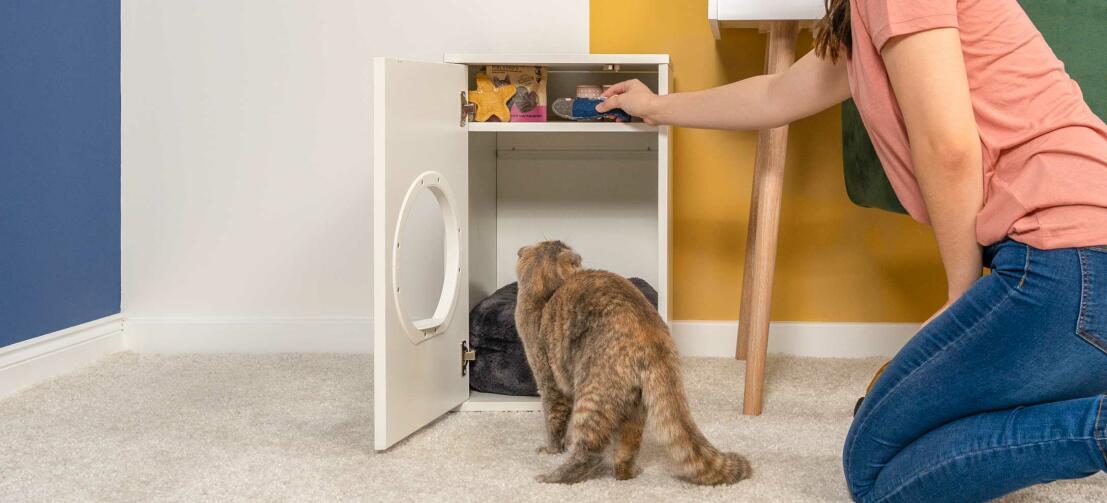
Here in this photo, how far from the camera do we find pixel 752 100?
1.50 m

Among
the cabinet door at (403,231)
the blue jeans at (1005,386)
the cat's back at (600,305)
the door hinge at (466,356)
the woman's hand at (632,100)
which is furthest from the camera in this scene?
the door hinge at (466,356)

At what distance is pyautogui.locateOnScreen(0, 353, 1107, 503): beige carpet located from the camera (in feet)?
4.11

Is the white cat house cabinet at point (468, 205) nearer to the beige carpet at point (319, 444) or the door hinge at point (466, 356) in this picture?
the door hinge at point (466, 356)

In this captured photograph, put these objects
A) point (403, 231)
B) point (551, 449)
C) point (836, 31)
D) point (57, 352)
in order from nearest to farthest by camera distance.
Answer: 1. point (836, 31)
2. point (551, 449)
3. point (403, 231)
4. point (57, 352)

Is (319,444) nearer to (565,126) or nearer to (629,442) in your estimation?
(629,442)

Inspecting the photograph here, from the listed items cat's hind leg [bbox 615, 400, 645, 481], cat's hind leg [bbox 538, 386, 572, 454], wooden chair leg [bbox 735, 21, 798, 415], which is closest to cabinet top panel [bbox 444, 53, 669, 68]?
wooden chair leg [bbox 735, 21, 798, 415]

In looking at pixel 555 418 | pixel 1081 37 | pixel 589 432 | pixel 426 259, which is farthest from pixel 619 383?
pixel 426 259

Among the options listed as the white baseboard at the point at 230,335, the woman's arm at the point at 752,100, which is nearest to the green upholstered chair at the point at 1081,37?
the woman's arm at the point at 752,100

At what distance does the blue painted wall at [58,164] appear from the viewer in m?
1.88

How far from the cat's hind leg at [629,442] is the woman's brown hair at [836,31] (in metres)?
0.53

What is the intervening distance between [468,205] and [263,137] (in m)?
0.69

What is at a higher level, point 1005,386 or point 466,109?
point 466,109

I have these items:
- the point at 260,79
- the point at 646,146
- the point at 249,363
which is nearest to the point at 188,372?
the point at 249,363

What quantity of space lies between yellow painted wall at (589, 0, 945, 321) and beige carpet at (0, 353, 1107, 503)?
0.26 meters
